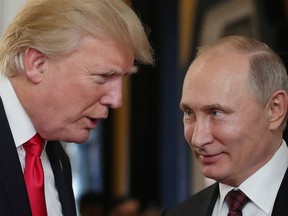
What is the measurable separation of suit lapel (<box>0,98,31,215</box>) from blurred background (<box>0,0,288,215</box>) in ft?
11.8

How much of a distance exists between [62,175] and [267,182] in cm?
66

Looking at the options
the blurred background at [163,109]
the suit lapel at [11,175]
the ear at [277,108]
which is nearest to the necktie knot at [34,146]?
the suit lapel at [11,175]

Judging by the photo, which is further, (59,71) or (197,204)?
(197,204)

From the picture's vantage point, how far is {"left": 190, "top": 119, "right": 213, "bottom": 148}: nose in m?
2.76

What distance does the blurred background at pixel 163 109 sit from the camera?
6441mm

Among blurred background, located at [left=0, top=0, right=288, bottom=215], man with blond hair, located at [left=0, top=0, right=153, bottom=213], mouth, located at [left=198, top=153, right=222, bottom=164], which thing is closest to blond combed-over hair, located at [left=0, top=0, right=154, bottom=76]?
man with blond hair, located at [left=0, top=0, right=153, bottom=213]

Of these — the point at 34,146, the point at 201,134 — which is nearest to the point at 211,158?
the point at 201,134

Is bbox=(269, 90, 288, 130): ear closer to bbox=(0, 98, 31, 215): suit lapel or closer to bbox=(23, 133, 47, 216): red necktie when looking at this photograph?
bbox=(23, 133, 47, 216): red necktie

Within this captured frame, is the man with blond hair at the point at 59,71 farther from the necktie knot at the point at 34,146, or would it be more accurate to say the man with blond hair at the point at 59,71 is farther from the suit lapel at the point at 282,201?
the suit lapel at the point at 282,201

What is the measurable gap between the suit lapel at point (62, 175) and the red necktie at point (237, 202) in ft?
1.68

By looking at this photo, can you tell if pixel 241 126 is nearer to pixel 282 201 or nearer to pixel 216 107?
pixel 216 107

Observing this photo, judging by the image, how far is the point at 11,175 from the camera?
7.93ft

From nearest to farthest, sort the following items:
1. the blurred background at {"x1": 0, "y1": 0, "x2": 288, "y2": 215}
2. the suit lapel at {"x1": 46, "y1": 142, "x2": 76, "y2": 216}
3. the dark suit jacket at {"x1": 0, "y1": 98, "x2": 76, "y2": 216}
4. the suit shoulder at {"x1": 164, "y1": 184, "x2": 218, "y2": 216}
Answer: the dark suit jacket at {"x1": 0, "y1": 98, "x2": 76, "y2": 216}
the suit lapel at {"x1": 46, "y1": 142, "x2": 76, "y2": 216}
the suit shoulder at {"x1": 164, "y1": 184, "x2": 218, "y2": 216}
the blurred background at {"x1": 0, "y1": 0, "x2": 288, "y2": 215}

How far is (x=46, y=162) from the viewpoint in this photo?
8.82 feet
